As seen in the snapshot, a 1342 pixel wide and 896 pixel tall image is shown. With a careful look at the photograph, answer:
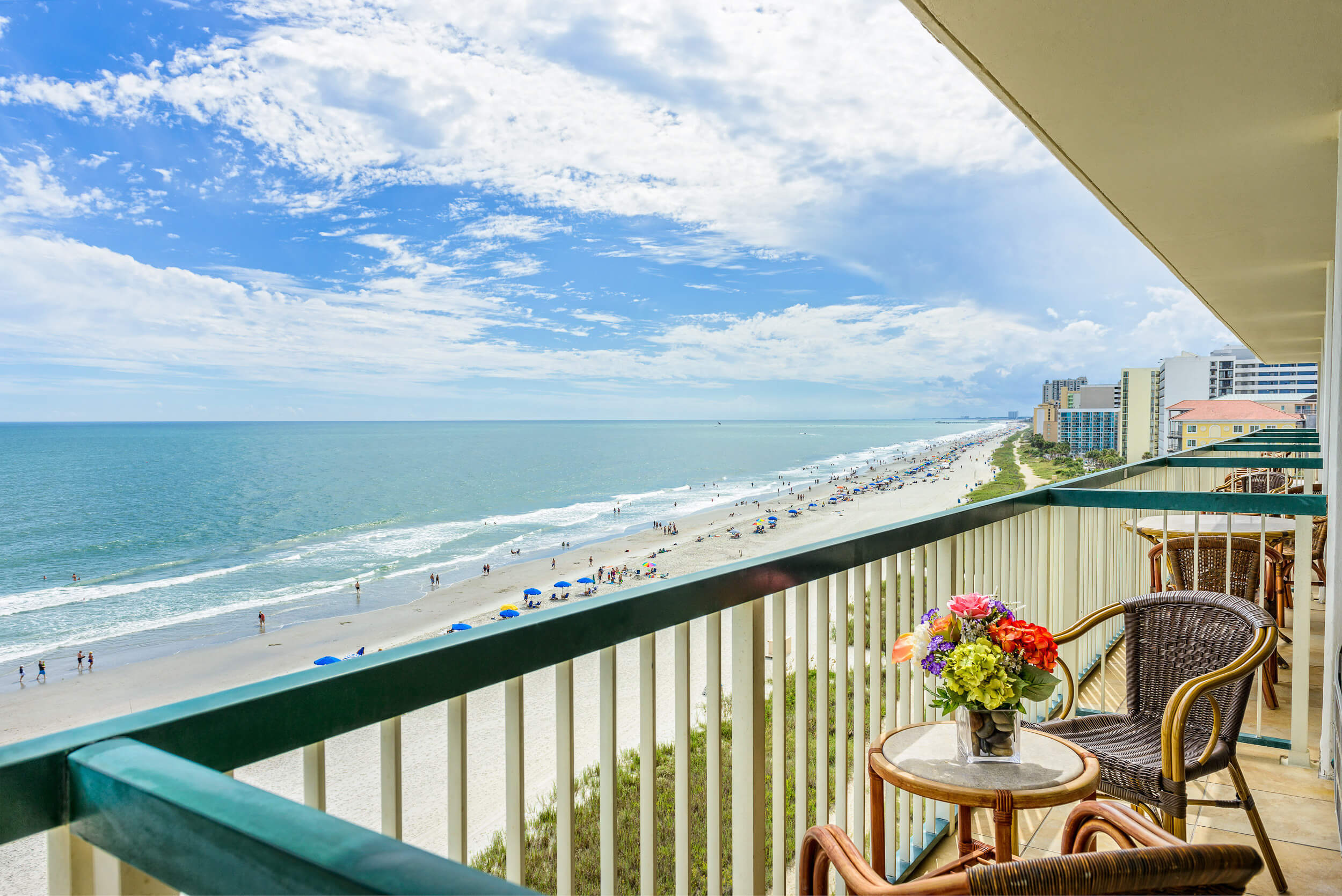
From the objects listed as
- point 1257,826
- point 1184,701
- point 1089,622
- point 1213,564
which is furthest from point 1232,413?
point 1184,701

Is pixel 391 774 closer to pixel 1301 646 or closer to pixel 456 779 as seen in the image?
pixel 456 779

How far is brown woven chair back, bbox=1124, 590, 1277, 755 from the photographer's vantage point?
7.85ft

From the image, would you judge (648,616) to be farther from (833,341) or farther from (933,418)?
(933,418)

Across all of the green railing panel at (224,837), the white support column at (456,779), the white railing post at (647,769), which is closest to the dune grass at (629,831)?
the white railing post at (647,769)

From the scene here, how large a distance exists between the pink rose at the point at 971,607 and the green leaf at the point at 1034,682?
0.15 metres

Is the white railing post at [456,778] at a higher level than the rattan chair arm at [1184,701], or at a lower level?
higher

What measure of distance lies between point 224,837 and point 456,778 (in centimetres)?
62

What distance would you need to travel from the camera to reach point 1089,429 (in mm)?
71750

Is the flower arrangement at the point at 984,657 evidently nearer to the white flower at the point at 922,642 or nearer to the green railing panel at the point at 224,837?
the white flower at the point at 922,642

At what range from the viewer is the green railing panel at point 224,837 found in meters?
0.47

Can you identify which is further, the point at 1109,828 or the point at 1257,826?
the point at 1257,826

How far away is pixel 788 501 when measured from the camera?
43.2m

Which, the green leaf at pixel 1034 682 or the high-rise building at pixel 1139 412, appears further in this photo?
the high-rise building at pixel 1139 412

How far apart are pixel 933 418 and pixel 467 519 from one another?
487 ft
